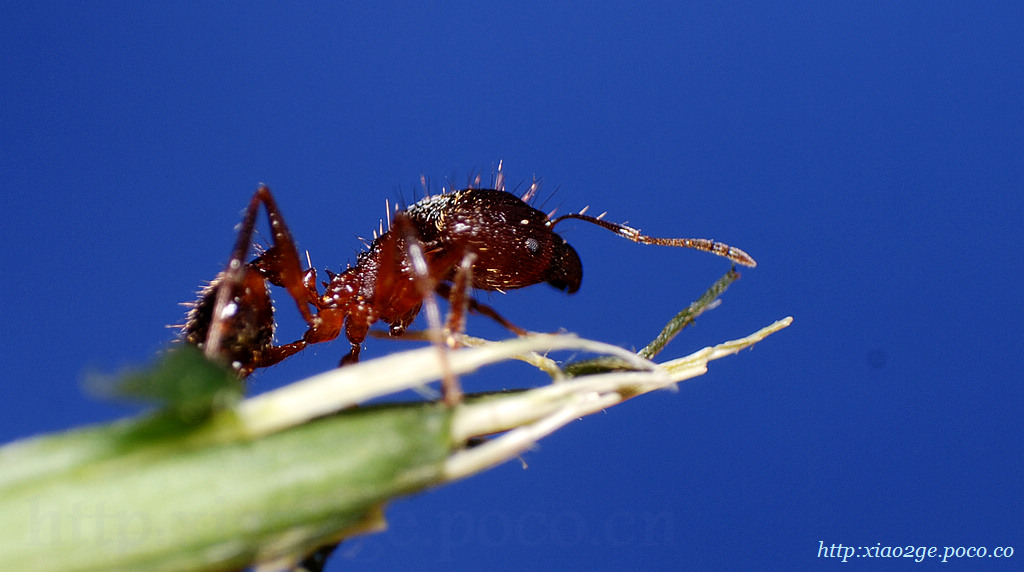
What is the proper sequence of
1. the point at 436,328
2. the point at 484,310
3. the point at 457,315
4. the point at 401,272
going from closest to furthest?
1. the point at 436,328
2. the point at 457,315
3. the point at 484,310
4. the point at 401,272

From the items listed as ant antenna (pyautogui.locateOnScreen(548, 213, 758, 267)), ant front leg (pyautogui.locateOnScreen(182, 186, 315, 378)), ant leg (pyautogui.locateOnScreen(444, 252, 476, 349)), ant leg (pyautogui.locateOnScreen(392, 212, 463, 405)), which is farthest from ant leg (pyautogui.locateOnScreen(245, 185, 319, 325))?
ant antenna (pyautogui.locateOnScreen(548, 213, 758, 267))

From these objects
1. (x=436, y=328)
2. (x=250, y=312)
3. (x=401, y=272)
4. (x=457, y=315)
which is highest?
(x=401, y=272)

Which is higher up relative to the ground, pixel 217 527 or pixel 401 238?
pixel 401 238

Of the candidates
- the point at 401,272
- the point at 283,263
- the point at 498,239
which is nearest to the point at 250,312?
the point at 283,263

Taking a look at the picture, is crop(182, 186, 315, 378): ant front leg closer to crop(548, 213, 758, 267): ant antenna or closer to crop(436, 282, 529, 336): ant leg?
crop(436, 282, 529, 336): ant leg

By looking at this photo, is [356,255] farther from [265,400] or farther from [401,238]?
[265,400]

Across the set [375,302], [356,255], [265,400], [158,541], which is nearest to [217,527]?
[158,541]

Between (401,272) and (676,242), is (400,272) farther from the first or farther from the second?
(676,242)
